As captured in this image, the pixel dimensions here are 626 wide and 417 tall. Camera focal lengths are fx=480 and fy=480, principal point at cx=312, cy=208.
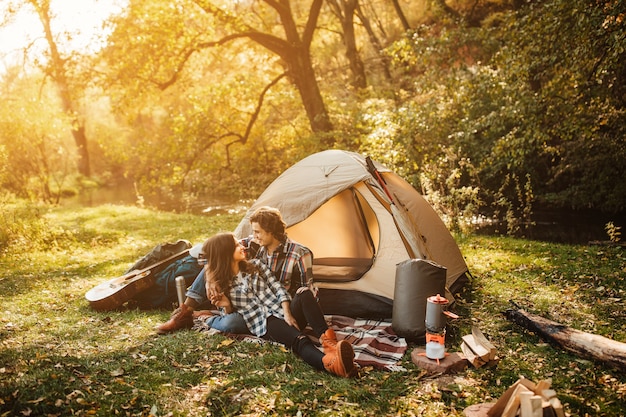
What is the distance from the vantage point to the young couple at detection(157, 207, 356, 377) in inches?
164

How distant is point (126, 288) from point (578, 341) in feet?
14.8

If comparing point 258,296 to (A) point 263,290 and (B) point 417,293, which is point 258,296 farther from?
(B) point 417,293

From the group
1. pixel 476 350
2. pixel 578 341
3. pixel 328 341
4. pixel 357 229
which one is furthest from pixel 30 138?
pixel 578 341

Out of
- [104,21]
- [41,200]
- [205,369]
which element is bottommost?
[205,369]

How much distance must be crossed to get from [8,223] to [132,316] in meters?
5.01

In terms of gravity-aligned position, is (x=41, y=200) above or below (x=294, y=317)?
above

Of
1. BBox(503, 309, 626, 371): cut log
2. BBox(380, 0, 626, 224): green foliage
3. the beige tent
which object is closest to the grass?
BBox(503, 309, 626, 371): cut log

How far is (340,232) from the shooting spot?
20.7 feet

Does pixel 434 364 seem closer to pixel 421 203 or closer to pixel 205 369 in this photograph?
pixel 205 369

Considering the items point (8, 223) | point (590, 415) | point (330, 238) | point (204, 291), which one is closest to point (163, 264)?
point (204, 291)

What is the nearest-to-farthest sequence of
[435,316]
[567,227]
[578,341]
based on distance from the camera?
[435,316] → [578,341] → [567,227]

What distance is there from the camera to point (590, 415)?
3184mm

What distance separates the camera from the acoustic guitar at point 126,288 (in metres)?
5.37

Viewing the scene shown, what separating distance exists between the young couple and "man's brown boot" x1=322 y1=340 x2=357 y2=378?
0.71 feet
